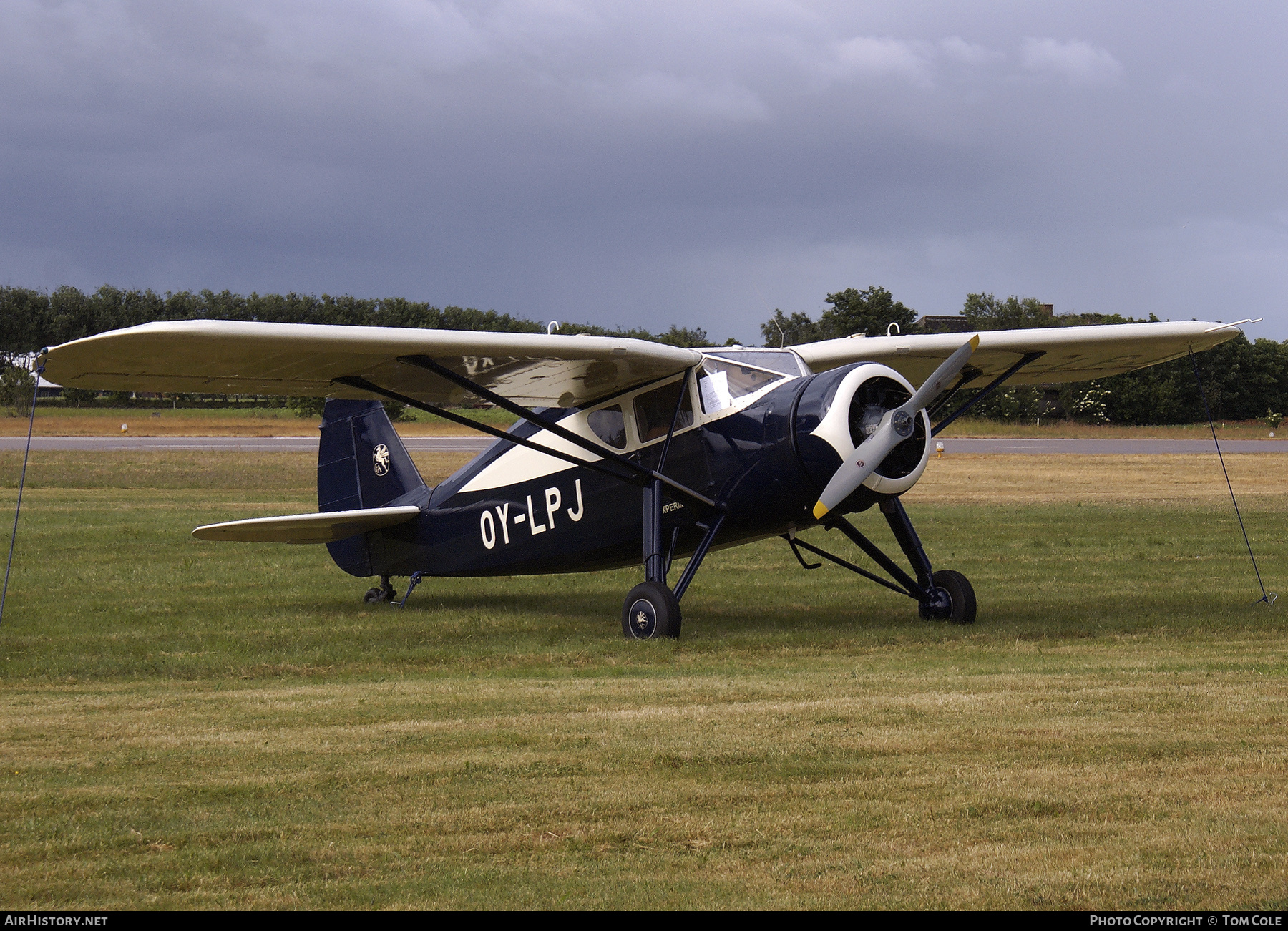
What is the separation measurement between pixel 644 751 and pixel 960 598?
6.17 meters

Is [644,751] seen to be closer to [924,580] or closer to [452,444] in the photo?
[924,580]

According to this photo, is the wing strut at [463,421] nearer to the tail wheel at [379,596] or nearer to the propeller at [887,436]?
the propeller at [887,436]

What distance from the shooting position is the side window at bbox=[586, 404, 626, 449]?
12.0 metres

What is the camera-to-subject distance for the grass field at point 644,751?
4.43 m

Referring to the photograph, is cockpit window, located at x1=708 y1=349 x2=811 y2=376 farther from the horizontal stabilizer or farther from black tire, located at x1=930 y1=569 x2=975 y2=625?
the horizontal stabilizer

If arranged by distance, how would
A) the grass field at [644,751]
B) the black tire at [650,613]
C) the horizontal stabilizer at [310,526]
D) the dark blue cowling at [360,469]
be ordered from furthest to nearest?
the dark blue cowling at [360,469]
the horizontal stabilizer at [310,526]
the black tire at [650,613]
the grass field at [644,751]

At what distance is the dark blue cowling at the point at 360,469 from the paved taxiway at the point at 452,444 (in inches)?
1084

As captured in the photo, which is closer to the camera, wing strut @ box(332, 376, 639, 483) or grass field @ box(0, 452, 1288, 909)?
grass field @ box(0, 452, 1288, 909)

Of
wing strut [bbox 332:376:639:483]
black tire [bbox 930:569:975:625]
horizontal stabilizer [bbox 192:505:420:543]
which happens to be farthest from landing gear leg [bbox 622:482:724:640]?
horizontal stabilizer [bbox 192:505:420:543]

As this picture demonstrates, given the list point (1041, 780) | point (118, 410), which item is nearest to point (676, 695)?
point (1041, 780)

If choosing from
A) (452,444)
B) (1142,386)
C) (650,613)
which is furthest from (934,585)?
(1142,386)

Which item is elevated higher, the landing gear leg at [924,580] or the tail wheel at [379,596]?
the landing gear leg at [924,580]

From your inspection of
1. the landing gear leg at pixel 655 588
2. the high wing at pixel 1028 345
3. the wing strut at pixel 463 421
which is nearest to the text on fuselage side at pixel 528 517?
the wing strut at pixel 463 421

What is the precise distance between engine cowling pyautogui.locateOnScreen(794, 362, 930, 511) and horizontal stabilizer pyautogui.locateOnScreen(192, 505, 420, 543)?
536 centimetres
